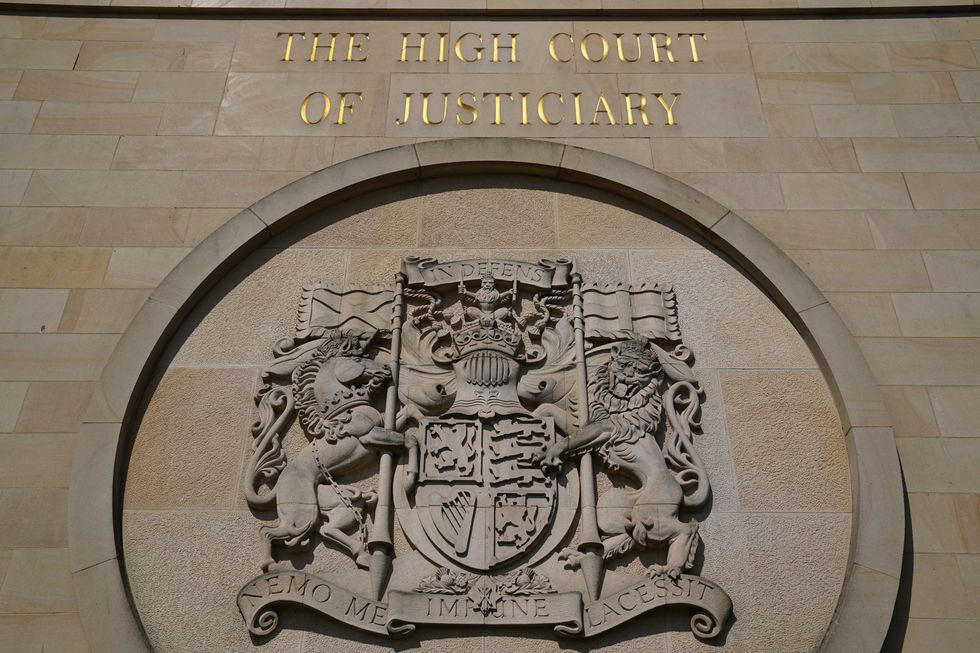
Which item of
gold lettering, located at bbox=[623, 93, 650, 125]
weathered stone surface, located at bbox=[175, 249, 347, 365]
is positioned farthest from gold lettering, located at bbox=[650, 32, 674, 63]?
weathered stone surface, located at bbox=[175, 249, 347, 365]

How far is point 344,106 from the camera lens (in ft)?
35.5

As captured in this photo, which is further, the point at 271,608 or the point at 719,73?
the point at 719,73

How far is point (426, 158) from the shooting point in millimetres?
10195

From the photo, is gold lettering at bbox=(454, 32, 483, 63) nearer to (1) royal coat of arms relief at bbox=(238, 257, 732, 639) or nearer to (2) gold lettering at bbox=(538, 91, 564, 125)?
(2) gold lettering at bbox=(538, 91, 564, 125)

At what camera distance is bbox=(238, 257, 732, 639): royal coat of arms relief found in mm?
7570

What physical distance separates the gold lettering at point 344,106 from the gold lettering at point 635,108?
10.3 ft

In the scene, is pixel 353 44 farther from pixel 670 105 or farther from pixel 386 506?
pixel 386 506

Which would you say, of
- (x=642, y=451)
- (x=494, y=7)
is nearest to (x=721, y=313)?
(x=642, y=451)

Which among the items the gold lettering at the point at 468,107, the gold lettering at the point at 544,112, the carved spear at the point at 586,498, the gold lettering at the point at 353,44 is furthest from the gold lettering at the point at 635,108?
the gold lettering at the point at 353,44

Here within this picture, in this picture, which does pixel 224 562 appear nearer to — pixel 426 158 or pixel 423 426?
pixel 423 426

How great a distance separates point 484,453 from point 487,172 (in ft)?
11.9

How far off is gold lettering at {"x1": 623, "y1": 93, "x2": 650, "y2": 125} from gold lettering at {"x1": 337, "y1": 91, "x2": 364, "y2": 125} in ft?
10.3

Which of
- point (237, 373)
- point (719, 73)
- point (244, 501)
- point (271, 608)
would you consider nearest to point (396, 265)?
point (237, 373)

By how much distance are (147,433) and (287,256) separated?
2345 mm
